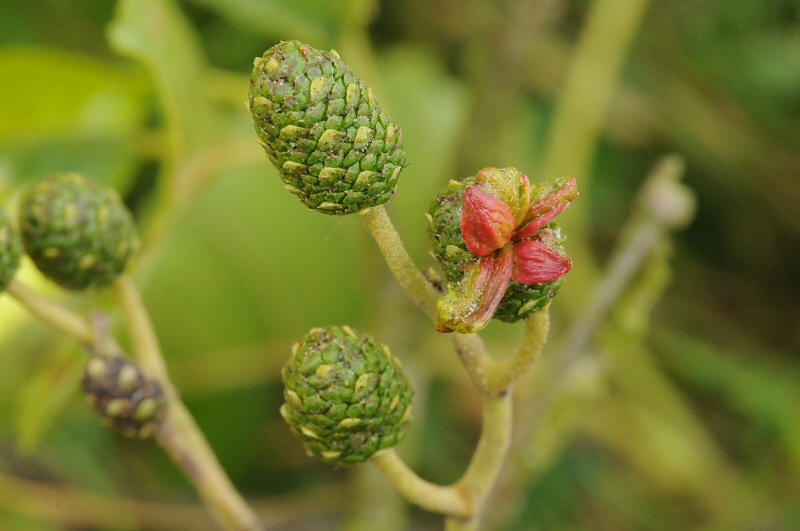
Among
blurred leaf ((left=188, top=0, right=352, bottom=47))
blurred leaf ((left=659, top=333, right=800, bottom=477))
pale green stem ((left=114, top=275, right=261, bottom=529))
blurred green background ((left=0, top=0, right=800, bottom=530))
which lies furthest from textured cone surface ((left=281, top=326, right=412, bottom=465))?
blurred leaf ((left=659, top=333, right=800, bottom=477))

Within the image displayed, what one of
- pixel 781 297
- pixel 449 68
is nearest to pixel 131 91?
pixel 449 68

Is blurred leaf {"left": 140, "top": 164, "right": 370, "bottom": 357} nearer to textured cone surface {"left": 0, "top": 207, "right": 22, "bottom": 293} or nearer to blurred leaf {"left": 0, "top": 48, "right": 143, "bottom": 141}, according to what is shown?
blurred leaf {"left": 0, "top": 48, "right": 143, "bottom": 141}

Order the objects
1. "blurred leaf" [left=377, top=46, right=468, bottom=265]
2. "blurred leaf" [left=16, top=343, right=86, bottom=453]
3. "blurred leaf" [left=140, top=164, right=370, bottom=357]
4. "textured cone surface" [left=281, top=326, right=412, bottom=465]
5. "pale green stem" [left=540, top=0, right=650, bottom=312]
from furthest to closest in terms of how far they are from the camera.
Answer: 1. "pale green stem" [left=540, top=0, right=650, bottom=312]
2. "blurred leaf" [left=377, top=46, right=468, bottom=265]
3. "blurred leaf" [left=140, top=164, right=370, bottom=357]
4. "blurred leaf" [left=16, top=343, right=86, bottom=453]
5. "textured cone surface" [left=281, top=326, right=412, bottom=465]

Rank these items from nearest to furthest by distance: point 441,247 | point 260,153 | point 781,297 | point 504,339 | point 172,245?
1. point 441,247
2. point 260,153
3. point 172,245
4. point 504,339
5. point 781,297

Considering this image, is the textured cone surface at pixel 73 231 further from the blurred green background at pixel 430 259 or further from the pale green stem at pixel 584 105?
the pale green stem at pixel 584 105

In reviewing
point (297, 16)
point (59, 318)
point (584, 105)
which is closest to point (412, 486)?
point (59, 318)

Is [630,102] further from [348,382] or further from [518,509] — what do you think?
[348,382]
